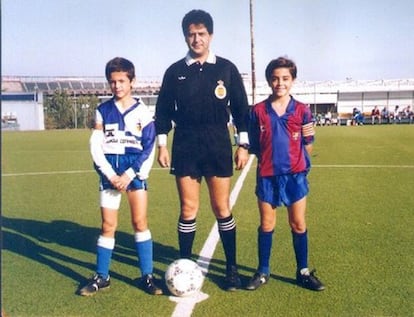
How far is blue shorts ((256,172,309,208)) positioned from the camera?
3.26 metres

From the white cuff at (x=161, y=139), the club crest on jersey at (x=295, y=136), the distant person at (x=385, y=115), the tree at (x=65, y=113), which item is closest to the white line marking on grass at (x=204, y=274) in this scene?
the white cuff at (x=161, y=139)

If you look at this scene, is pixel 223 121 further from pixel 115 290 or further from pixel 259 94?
pixel 259 94

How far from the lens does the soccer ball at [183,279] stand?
3115mm

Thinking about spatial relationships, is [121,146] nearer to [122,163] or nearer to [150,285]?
[122,163]

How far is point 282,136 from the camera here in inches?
127

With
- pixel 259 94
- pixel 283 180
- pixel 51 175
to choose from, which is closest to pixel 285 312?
pixel 283 180

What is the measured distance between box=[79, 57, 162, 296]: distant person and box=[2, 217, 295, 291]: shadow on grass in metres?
0.59

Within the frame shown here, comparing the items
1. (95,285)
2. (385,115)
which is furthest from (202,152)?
(385,115)

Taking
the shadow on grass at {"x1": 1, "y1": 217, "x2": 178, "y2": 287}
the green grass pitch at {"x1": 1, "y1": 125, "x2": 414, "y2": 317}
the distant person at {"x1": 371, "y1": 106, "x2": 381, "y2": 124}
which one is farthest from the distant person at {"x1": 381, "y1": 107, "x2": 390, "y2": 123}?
the shadow on grass at {"x1": 1, "y1": 217, "x2": 178, "y2": 287}

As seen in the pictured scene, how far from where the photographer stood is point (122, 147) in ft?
10.3

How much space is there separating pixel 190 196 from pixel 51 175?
21.7 ft

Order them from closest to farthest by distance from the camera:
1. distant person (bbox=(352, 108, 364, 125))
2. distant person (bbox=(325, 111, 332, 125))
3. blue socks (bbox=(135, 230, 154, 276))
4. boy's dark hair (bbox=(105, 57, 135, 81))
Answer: boy's dark hair (bbox=(105, 57, 135, 81)) < blue socks (bbox=(135, 230, 154, 276)) < distant person (bbox=(352, 108, 364, 125)) < distant person (bbox=(325, 111, 332, 125))

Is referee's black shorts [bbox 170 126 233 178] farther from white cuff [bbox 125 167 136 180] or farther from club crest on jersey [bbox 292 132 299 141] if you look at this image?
club crest on jersey [bbox 292 132 299 141]

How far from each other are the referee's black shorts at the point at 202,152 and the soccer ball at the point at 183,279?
0.63 meters
